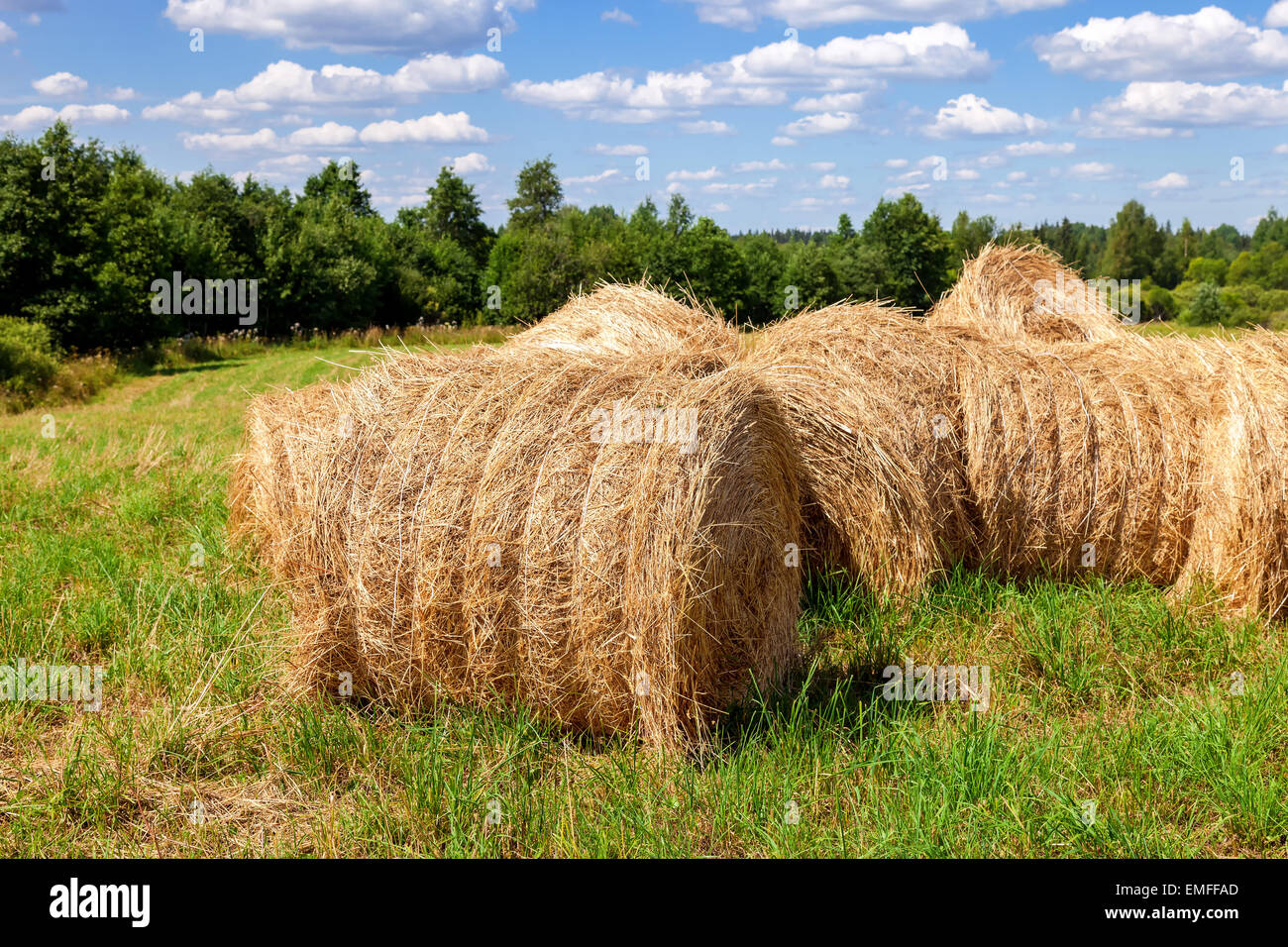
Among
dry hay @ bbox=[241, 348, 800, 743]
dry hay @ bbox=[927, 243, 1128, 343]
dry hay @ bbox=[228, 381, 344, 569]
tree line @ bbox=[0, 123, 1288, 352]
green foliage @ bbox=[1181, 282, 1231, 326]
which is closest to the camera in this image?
dry hay @ bbox=[241, 348, 800, 743]

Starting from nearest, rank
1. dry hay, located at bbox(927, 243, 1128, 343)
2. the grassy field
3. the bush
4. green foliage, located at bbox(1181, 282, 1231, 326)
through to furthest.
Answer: the grassy field < dry hay, located at bbox(927, 243, 1128, 343) < the bush < green foliage, located at bbox(1181, 282, 1231, 326)

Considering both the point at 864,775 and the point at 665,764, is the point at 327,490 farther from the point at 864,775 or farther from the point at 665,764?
the point at 864,775

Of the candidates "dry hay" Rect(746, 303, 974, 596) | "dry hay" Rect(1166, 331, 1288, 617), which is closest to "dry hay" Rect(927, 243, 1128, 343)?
"dry hay" Rect(746, 303, 974, 596)

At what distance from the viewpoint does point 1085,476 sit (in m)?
8.29

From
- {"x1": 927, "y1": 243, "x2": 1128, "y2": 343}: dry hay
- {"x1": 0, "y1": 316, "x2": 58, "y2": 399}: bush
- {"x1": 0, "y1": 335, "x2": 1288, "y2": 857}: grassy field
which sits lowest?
{"x1": 0, "y1": 335, "x2": 1288, "y2": 857}: grassy field

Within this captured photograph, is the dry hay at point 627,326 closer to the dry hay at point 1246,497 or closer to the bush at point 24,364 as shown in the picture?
the dry hay at point 1246,497

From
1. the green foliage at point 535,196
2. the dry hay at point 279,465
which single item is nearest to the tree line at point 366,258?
the green foliage at point 535,196

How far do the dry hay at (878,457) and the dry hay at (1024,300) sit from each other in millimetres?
3198

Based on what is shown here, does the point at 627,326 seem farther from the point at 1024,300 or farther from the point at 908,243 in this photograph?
the point at 908,243

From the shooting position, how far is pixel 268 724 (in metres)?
5.87

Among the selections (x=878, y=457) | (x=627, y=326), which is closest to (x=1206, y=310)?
(x=627, y=326)

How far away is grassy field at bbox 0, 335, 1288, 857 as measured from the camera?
4.72 meters

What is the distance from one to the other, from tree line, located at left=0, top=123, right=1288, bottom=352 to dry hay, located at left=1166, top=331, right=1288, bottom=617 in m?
22.1

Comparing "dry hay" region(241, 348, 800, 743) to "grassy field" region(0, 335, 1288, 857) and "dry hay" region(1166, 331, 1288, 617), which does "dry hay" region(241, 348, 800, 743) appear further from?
"dry hay" region(1166, 331, 1288, 617)
